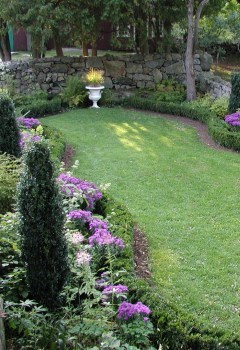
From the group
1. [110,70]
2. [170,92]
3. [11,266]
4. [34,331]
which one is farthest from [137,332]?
[110,70]

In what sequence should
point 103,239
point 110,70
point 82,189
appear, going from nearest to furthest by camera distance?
point 103,239, point 82,189, point 110,70

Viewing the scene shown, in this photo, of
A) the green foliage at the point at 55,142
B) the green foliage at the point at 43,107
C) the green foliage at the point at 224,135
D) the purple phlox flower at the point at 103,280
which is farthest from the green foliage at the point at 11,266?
the green foliage at the point at 43,107

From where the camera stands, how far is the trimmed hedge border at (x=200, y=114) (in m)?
8.79

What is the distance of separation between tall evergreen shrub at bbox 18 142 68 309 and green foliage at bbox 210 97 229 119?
314 inches

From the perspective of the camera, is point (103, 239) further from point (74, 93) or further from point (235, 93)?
point (74, 93)

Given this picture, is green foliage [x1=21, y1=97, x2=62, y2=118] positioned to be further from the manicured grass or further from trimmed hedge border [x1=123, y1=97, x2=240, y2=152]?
the manicured grass

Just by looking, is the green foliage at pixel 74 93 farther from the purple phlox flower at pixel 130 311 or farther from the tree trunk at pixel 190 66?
the purple phlox flower at pixel 130 311

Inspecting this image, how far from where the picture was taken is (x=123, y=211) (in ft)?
18.0

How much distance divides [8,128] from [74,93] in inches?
267

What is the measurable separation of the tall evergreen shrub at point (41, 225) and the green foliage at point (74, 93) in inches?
379

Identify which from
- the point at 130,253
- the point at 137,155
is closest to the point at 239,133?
the point at 137,155

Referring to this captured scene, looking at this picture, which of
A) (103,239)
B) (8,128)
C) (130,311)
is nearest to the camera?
(130,311)

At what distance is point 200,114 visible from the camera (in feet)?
35.9

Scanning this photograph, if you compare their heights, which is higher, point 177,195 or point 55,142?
point 55,142
